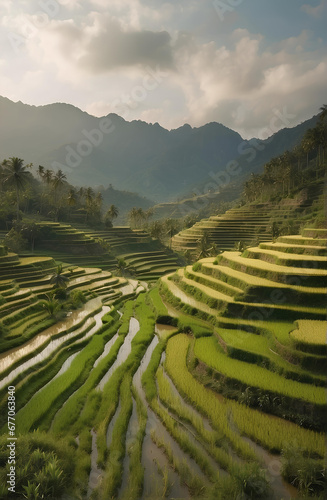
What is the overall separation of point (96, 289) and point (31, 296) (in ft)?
31.0

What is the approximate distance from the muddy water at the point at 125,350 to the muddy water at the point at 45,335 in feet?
13.9

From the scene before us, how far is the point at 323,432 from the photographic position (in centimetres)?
1170

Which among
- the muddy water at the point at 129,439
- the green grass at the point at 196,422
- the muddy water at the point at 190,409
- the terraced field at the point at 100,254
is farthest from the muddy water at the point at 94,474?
the terraced field at the point at 100,254

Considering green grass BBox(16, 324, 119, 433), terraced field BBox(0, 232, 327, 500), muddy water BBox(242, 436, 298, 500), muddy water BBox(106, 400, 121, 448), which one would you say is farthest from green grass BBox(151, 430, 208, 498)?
green grass BBox(16, 324, 119, 433)

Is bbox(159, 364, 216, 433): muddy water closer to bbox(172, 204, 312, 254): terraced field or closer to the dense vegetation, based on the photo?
the dense vegetation

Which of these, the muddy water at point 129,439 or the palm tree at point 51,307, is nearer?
the muddy water at point 129,439

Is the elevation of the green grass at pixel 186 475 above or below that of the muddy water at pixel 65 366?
above

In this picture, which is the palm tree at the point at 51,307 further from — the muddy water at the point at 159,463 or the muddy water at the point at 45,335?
the muddy water at the point at 159,463

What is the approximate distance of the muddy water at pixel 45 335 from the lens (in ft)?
59.9

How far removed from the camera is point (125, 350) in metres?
21.2

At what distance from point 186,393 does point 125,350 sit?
7.20 m

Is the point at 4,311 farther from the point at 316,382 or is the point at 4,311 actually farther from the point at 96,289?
the point at 316,382

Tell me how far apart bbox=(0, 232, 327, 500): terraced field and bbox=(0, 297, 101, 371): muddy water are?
0.19 metres

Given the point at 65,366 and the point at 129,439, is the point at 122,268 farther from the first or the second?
the point at 129,439
